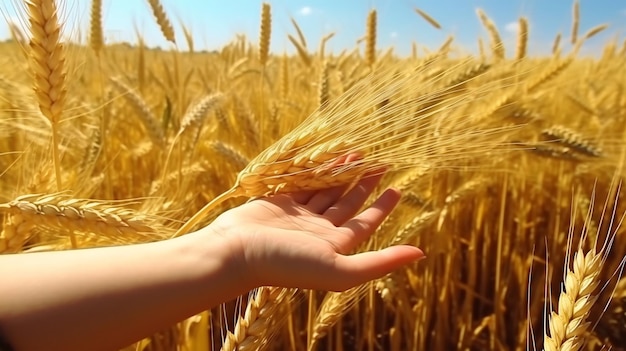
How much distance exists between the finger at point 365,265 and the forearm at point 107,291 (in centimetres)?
16

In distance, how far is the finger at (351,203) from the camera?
0.98 meters

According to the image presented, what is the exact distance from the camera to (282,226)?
2.95 ft

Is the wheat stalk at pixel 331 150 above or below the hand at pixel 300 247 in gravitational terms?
above

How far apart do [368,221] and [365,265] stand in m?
0.15

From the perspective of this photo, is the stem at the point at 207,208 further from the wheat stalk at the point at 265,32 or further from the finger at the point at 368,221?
the wheat stalk at the point at 265,32

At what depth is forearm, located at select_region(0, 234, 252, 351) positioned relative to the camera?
2.33ft

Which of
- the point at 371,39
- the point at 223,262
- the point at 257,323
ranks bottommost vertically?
the point at 257,323

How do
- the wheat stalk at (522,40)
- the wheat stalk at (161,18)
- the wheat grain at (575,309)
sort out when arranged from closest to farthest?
the wheat grain at (575,309) → the wheat stalk at (161,18) → the wheat stalk at (522,40)

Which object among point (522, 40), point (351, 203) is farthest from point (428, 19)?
point (351, 203)

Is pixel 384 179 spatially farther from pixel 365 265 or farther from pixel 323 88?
pixel 365 265

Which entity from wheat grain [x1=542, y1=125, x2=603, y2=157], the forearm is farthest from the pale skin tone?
wheat grain [x1=542, y1=125, x2=603, y2=157]

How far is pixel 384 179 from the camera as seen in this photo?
1.51 m

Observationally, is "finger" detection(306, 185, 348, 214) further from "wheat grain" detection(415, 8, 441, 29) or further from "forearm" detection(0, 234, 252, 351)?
"wheat grain" detection(415, 8, 441, 29)

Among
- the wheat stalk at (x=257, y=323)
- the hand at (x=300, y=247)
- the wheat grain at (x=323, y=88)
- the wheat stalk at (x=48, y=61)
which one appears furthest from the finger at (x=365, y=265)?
the wheat grain at (x=323, y=88)
